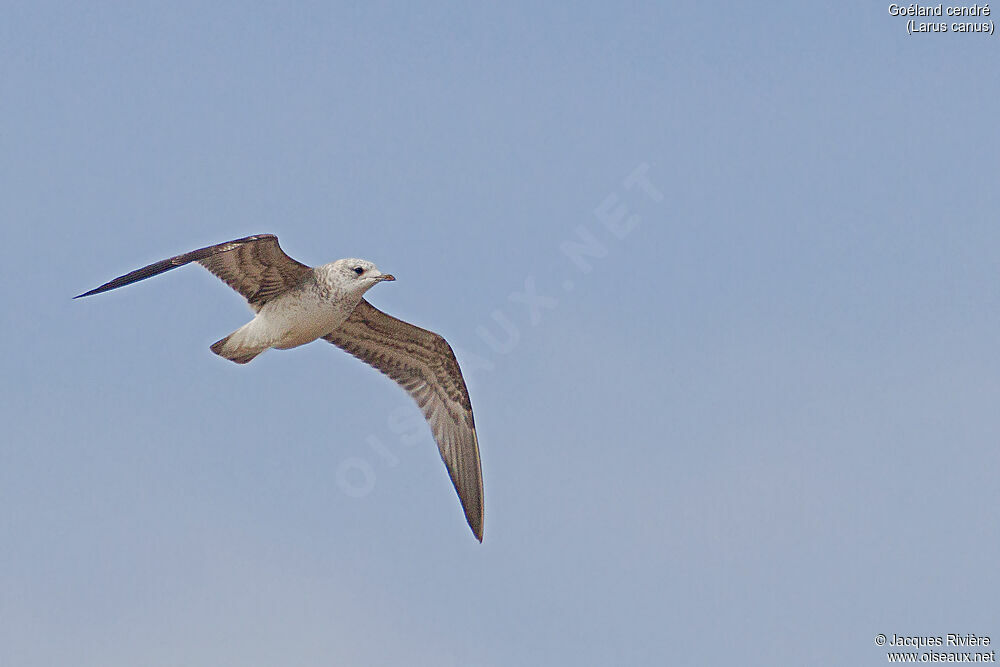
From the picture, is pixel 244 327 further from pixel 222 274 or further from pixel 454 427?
pixel 454 427

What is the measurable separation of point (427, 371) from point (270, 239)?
4117 millimetres

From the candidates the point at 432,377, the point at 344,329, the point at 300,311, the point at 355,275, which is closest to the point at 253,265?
the point at 300,311

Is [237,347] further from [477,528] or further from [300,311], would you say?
[477,528]

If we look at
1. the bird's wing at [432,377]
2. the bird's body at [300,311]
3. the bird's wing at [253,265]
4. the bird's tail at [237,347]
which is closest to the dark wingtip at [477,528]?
the bird's wing at [432,377]

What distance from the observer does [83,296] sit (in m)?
14.6

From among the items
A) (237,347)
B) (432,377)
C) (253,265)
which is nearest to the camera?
(253,265)

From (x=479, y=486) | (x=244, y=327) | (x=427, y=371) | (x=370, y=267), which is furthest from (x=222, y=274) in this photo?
(x=479, y=486)

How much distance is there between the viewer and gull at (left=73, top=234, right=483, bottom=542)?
1606 centimetres

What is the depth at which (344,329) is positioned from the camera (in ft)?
60.1

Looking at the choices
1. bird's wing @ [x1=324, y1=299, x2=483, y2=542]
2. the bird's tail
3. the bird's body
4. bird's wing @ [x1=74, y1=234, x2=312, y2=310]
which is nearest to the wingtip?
bird's wing @ [x1=324, y1=299, x2=483, y2=542]

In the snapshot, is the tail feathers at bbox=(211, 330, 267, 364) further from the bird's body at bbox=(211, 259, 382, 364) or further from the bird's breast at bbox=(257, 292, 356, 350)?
the bird's breast at bbox=(257, 292, 356, 350)

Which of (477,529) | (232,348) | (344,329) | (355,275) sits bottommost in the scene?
(477,529)

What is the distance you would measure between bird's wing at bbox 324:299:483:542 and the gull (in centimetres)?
2

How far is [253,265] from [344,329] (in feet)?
8.22
